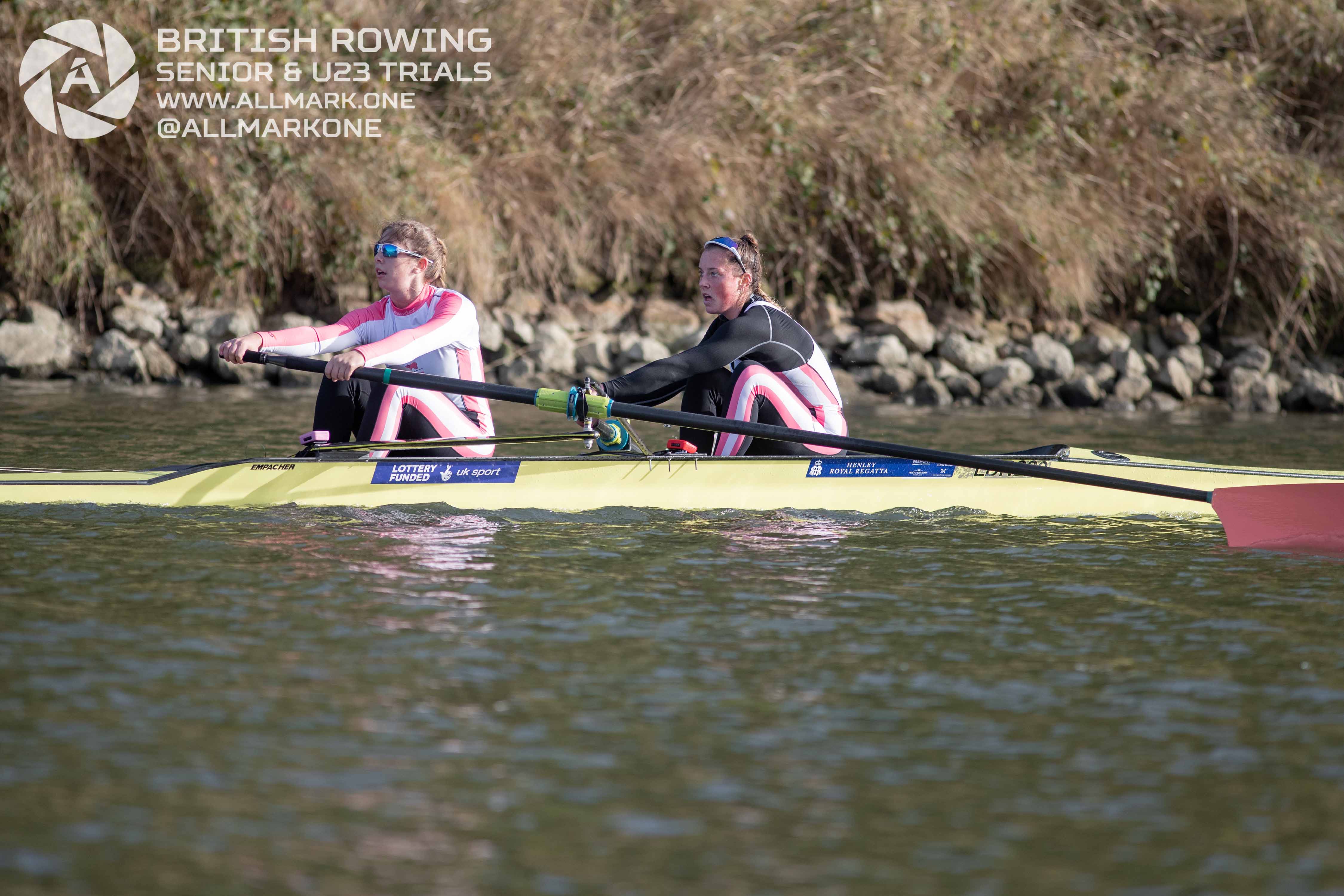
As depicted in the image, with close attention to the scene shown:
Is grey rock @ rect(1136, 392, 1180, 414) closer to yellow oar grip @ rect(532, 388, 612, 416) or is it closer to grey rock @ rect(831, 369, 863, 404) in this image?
grey rock @ rect(831, 369, 863, 404)

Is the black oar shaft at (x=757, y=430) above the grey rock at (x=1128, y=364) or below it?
below

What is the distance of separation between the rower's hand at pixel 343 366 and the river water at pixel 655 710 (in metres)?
0.70

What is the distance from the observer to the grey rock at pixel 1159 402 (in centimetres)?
1628

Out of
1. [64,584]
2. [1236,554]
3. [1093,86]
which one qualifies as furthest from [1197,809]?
[1093,86]

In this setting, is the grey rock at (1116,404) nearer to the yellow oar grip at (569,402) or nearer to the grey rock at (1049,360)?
the grey rock at (1049,360)

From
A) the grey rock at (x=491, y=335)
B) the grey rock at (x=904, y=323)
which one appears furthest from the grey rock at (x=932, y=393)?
the grey rock at (x=491, y=335)

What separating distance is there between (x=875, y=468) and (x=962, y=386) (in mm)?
9021

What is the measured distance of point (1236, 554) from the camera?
255 inches

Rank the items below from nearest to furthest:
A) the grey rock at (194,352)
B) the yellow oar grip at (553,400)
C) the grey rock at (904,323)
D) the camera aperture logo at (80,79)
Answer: the yellow oar grip at (553,400) < the camera aperture logo at (80,79) < the grey rock at (194,352) < the grey rock at (904,323)

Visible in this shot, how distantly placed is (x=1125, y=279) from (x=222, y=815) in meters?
16.7

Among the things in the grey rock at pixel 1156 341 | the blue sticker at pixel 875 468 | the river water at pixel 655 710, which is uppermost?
the grey rock at pixel 1156 341

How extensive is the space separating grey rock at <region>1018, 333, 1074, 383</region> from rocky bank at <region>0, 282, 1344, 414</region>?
0.06 feet

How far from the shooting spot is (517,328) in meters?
15.6

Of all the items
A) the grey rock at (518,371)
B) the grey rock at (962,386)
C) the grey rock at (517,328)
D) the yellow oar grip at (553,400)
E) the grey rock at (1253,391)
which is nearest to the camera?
the yellow oar grip at (553,400)
